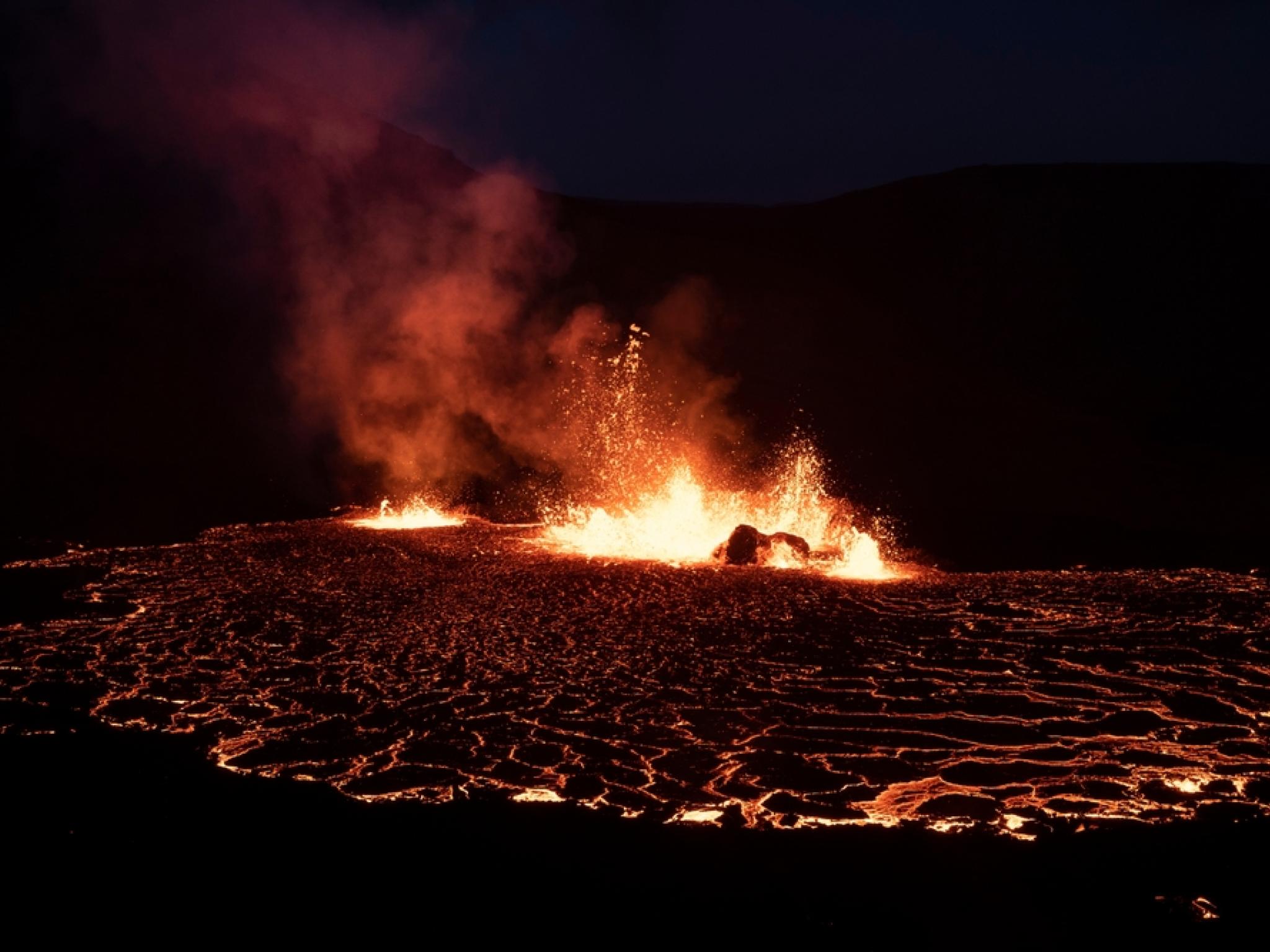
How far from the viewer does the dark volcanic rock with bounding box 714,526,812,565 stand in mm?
13266

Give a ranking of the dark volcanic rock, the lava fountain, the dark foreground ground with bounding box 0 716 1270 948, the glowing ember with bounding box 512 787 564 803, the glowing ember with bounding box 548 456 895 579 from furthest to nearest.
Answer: the lava fountain → the glowing ember with bounding box 548 456 895 579 → the dark volcanic rock → the glowing ember with bounding box 512 787 564 803 → the dark foreground ground with bounding box 0 716 1270 948

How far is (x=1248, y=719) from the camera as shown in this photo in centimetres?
706

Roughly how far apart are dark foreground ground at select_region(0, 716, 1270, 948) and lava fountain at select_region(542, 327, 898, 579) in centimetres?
748

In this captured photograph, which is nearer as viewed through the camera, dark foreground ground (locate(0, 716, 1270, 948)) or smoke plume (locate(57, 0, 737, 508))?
dark foreground ground (locate(0, 716, 1270, 948))

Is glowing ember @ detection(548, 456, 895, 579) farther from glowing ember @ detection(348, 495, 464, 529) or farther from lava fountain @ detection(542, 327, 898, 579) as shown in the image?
glowing ember @ detection(348, 495, 464, 529)

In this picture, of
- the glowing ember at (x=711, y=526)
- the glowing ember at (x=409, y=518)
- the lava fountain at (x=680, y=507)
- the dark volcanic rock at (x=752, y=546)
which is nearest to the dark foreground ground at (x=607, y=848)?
the dark volcanic rock at (x=752, y=546)

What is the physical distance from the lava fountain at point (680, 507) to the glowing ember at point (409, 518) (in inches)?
74.0

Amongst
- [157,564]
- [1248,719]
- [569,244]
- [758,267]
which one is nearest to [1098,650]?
[1248,719]

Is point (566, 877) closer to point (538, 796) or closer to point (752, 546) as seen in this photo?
point (538, 796)

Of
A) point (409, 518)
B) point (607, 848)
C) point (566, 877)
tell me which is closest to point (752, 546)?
point (409, 518)

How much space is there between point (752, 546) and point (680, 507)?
3.48 meters

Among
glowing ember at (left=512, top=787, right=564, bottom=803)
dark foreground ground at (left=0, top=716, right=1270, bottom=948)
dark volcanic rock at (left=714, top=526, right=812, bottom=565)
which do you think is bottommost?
dark foreground ground at (left=0, top=716, right=1270, bottom=948)

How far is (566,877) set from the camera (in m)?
4.70

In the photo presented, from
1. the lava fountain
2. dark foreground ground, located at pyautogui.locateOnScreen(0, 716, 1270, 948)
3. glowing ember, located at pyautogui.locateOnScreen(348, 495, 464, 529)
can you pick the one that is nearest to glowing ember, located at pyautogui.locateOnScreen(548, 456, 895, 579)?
the lava fountain
